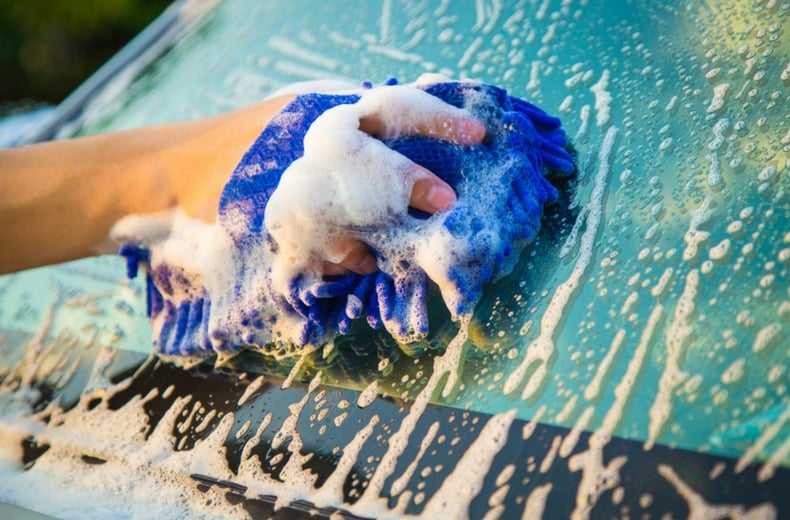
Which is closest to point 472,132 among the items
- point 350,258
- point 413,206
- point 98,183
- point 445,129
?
point 445,129

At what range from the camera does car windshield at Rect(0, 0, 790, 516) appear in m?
0.84

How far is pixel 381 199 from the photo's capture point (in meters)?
1.05

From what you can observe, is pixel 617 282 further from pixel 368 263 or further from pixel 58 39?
pixel 58 39

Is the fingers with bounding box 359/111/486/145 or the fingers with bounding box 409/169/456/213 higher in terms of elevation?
the fingers with bounding box 359/111/486/145

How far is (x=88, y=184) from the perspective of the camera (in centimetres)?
137

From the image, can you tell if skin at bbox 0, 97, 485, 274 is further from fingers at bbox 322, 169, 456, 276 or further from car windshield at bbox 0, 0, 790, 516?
fingers at bbox 322, 169, 456, 276

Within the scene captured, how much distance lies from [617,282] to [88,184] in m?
0.93

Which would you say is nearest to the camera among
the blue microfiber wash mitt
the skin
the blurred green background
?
the blue microfiber wash mitt

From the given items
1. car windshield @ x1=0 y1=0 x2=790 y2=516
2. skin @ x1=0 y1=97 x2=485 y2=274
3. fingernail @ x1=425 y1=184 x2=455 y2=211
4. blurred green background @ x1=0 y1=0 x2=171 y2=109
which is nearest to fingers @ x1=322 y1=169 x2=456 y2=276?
fingernail @ x1=425 y1=184 x2=455 y2=211

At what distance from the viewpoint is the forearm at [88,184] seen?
1.32 meters

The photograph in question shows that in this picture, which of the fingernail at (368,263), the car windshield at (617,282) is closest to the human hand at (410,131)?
the fingernail at (368,263)

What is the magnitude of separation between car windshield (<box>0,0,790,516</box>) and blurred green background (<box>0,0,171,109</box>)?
289 centimetres

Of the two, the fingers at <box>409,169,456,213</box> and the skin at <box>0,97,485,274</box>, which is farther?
the skin at <box>0,97,485,274</box>

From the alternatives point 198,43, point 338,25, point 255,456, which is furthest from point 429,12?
point 255,456
